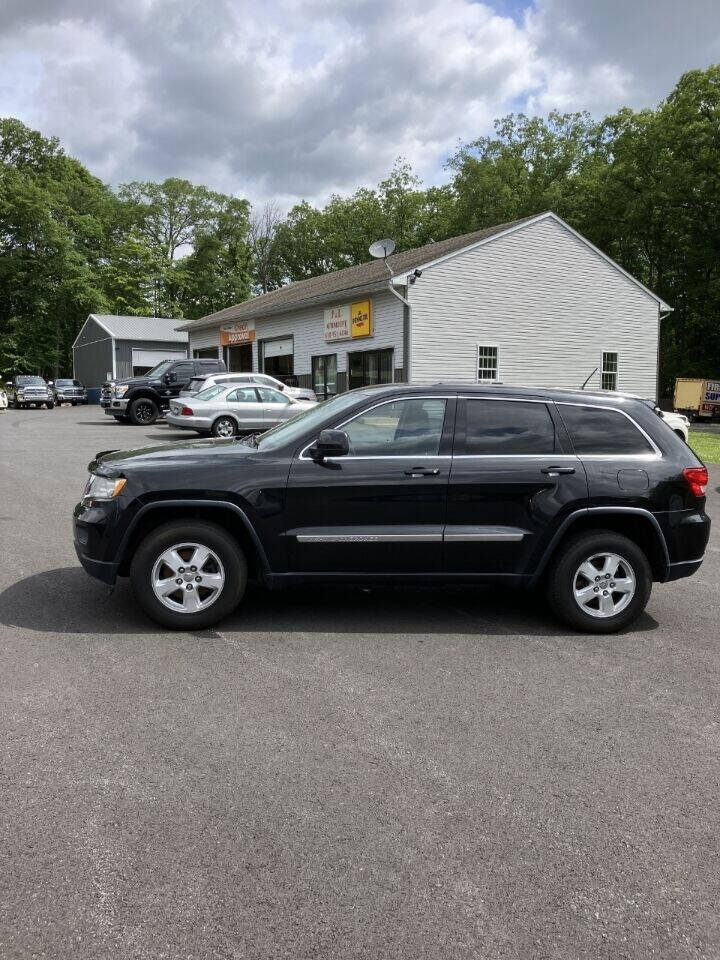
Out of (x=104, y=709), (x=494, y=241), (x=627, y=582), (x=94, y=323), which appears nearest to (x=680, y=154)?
(x=494, y=241)

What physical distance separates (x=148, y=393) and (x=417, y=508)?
2116cm

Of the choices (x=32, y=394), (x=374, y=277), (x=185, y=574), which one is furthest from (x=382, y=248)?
(x=185, y=574)

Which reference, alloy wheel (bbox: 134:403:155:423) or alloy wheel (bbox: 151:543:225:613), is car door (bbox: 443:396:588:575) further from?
alloy wheel (bbox: 134:403:155:423)

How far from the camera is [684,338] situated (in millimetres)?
45406

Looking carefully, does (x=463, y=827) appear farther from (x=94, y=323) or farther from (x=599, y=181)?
(x=94, y=323)

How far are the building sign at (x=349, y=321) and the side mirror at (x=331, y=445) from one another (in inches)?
845

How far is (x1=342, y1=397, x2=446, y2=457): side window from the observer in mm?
5551

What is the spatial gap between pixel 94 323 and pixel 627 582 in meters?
52.0

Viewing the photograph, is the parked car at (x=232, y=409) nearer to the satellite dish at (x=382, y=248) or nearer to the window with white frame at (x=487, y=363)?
the window with white frame at (x=487, y=363)

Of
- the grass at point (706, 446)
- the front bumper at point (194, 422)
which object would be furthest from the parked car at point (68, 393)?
the grass at point (706, 446)

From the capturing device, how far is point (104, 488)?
17.9 feet

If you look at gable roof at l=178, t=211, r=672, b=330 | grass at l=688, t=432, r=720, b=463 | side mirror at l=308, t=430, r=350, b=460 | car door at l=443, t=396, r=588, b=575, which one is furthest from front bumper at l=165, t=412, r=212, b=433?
car door at l=443, t=396, r=588, b=575

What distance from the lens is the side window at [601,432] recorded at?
5.66 metres

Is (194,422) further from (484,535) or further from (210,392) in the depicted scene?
(484,535)
